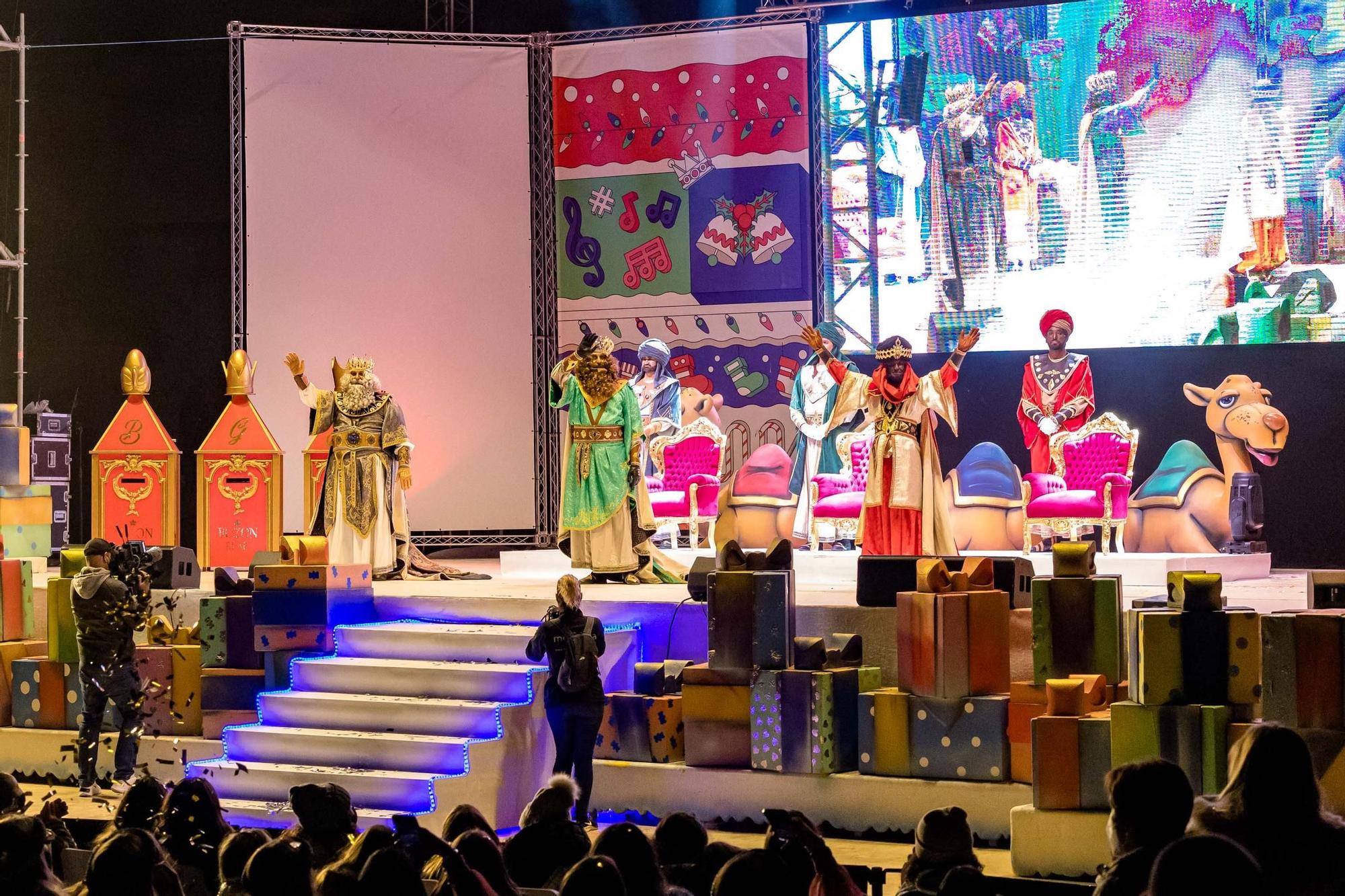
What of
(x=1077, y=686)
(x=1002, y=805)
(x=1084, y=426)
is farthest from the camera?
(x=1084, y=426)

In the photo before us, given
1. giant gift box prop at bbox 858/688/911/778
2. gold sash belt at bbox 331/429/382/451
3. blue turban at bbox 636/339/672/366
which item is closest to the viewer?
giant gift box prop at bbox 858/688/911/778

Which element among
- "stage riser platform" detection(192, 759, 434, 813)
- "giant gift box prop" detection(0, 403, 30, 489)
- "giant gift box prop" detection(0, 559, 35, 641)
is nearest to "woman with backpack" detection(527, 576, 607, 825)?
"stage riser platform" detection(192, 759, 434, 813)

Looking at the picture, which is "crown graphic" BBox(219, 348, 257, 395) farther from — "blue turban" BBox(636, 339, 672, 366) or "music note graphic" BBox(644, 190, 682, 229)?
"music note graphic" BBox(644, 190, 682, 229)

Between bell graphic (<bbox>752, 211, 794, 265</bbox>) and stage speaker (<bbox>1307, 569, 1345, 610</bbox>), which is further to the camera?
bell graphic (<bbox>752, 211, 794, 265</bbox>)

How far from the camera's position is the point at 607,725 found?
23.5 feet

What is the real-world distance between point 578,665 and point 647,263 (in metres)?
5.55

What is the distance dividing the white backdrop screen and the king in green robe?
112 inches

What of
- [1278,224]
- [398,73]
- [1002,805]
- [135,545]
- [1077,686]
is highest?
[398,73]

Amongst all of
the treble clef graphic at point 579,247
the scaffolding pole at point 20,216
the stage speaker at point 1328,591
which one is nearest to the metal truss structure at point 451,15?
the treble clef graphic at point 579,247

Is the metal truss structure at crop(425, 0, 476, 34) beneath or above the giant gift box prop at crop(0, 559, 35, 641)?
above

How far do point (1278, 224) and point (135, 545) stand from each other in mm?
6845

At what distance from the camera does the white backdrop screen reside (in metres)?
11.6

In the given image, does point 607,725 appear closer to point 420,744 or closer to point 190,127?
point 420,744

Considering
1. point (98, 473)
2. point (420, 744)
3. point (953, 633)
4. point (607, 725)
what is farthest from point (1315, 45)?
point (98, 473)
